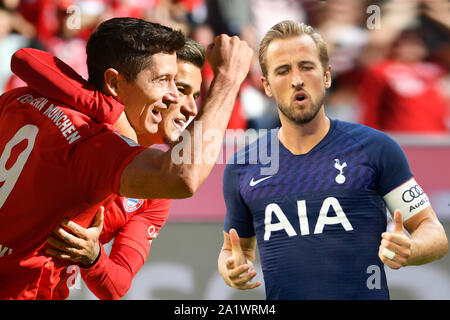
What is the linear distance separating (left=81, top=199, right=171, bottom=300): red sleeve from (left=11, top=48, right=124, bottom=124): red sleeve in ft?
2.44

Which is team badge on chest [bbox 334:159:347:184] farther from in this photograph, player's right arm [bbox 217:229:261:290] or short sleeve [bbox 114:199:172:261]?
short sleeve [bbox 114:199:172:261]

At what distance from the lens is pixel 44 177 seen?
2279 mm

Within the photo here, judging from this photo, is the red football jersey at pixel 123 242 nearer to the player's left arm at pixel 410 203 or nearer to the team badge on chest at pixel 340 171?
the team badge on chest at pixel 340 171

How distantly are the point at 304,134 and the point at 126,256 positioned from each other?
41.1 inches

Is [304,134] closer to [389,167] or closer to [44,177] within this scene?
[389,167]

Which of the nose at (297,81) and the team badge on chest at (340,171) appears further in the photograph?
the nose at (297,81)

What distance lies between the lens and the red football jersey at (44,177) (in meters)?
2.23

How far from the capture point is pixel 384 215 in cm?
289

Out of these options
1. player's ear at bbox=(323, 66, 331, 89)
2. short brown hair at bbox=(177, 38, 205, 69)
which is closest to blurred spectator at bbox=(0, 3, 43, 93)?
short brown hair at bbox=(177, 38, 205, 69)

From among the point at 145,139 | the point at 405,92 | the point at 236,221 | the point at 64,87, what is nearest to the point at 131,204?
the point at 145,139

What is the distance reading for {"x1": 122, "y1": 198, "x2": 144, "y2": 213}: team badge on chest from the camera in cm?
327

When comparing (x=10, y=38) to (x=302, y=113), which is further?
(x=10, y=38)

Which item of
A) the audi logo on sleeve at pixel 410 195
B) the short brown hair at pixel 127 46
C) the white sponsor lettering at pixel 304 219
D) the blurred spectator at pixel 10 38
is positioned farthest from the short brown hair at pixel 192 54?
the blurred spectator at pixel 10 38

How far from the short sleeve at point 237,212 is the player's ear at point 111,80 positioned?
0.81 meters
